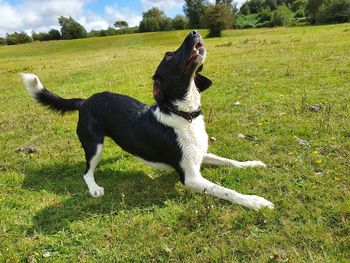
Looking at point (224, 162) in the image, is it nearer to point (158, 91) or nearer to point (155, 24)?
point (158, 91)

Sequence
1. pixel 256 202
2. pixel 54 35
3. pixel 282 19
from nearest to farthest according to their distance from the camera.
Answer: pixel 256 202 → pixel 282 19 → pixel 54 35

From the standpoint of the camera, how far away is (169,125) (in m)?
4.55

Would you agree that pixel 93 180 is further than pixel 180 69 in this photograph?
Yes

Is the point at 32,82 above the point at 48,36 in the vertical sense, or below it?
above

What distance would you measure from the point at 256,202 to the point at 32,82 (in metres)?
4.06

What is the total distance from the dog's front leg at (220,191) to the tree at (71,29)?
8431cm

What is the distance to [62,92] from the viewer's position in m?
12.7

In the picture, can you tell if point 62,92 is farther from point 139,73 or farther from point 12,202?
point 12,202

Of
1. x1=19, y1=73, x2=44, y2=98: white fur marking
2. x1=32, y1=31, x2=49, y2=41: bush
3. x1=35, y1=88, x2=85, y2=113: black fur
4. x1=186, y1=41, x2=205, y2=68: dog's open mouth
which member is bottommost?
x1=32, y1=31, x2=49, y2=41: bush

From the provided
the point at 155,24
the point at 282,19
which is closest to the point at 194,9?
the point at 155,24

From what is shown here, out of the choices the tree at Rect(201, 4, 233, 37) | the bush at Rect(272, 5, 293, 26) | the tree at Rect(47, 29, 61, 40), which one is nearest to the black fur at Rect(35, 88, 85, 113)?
the tree at Rect(201, 4, 233, 37)

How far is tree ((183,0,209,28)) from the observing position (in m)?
79.4

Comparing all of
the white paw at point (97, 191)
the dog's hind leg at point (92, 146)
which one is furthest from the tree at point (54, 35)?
the white paw at point (97, 191)

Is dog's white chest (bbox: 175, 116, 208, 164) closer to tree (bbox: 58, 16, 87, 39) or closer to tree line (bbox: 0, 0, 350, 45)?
tree line (bbox: 0, 0, 350, 45)
